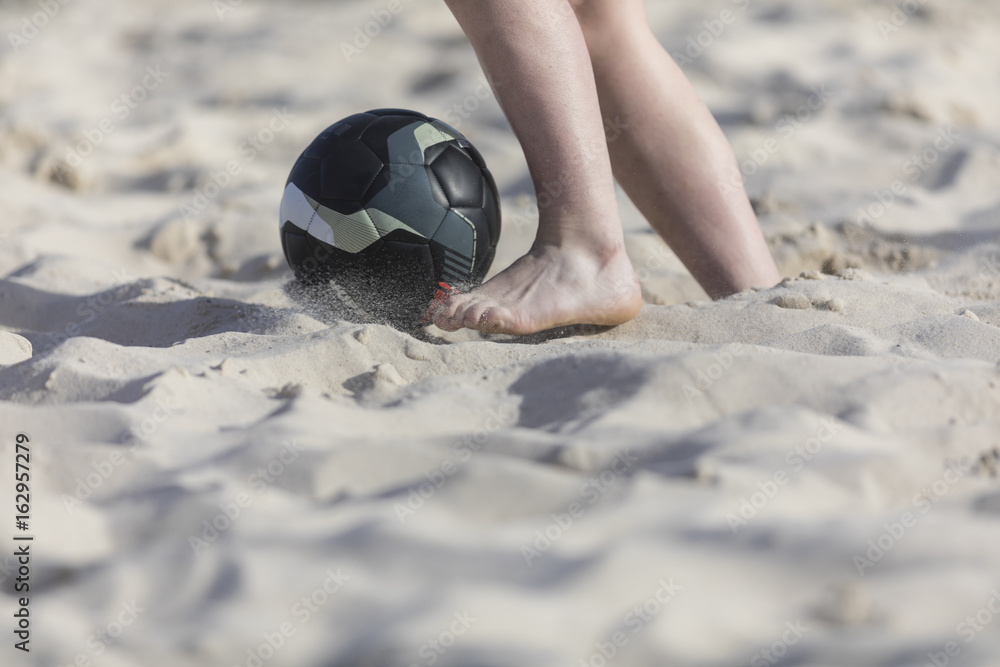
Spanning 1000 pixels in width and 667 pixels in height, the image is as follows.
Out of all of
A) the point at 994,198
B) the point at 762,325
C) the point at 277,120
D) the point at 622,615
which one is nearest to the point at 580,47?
the point at 762,325

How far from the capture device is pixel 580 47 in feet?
6.16

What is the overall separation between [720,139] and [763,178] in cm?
111

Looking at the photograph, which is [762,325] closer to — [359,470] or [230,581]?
[359,470]
